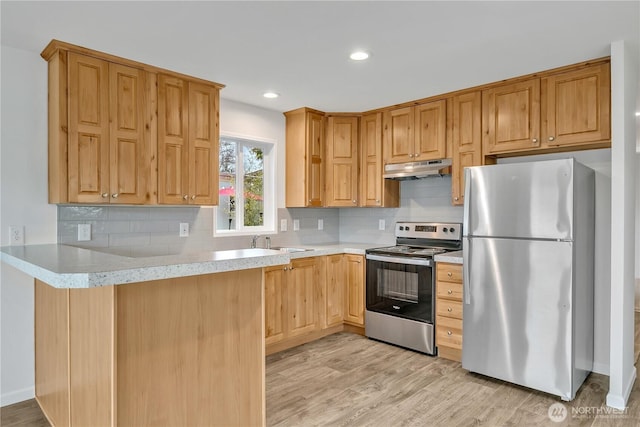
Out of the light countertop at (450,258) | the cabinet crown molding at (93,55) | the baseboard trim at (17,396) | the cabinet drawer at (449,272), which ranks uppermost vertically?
the cabinet crown molding at (93,55)

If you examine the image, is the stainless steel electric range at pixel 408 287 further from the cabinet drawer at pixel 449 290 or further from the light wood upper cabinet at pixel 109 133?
the light wood upper cabinet at pixel 109 133

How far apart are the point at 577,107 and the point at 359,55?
5.49ft

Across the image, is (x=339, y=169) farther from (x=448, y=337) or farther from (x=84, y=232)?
(x=84, y=232)

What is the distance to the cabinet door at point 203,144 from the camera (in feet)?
10.7

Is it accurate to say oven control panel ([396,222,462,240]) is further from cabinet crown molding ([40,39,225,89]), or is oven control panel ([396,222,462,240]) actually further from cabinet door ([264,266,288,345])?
cabinet crown molding ([40,39,225,89])

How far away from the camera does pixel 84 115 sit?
2.68 m

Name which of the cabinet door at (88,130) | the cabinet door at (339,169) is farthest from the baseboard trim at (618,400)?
the cabinet door at (88,130)

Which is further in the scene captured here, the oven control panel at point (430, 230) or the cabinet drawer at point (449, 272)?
the oven control panel at point (430, 230)

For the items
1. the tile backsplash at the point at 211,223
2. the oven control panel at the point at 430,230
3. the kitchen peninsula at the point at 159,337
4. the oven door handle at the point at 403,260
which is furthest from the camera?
the oven control panel at the point at 430,230

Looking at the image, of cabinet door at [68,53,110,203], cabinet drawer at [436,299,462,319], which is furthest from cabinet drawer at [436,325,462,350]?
cabinet door at [68,53,110,203]

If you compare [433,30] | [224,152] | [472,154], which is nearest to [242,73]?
[224,152]

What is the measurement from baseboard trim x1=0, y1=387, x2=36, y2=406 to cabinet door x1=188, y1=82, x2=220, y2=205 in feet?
5.49

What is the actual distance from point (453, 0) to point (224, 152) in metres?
2.58

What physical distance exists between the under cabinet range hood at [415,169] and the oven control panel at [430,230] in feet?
1.64
